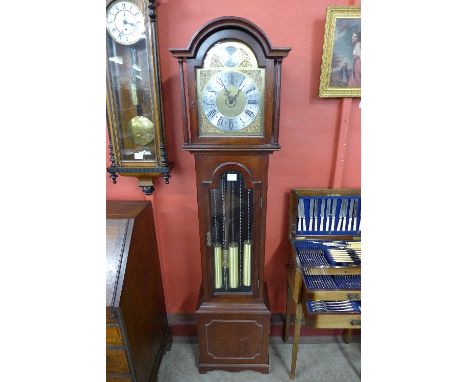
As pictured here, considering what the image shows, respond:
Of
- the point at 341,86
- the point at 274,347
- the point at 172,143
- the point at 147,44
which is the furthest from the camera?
the point at 274,347

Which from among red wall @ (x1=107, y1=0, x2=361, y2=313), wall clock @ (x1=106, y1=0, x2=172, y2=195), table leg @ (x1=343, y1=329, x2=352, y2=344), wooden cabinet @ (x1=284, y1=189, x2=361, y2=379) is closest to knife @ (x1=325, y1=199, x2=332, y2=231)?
wooden cabinet @ (x1=284, y1=189, x2=361, y2=379)

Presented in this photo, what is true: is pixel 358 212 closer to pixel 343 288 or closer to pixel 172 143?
pixel 343 288

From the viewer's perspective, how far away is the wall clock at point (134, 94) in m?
1.28

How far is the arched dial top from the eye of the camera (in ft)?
3.77

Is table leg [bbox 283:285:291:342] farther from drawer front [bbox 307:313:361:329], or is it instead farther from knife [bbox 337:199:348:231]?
knife [bbox 337:199:348:231]

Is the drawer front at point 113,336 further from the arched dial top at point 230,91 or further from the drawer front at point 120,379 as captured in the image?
the arched dial top at point 230,91

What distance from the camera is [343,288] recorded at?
1.37 metres

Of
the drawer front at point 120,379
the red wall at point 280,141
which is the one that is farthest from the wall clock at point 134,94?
the drawer front at point 120,379

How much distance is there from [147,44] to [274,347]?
6.79 feet

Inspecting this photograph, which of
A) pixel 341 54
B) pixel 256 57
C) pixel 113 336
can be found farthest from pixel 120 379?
pixel 341 54

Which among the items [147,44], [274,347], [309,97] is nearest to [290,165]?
[309,97]

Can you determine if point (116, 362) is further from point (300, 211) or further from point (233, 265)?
point (300, 211)

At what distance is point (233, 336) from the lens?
5.33 feet

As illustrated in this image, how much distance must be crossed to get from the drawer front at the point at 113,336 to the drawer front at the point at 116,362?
1.7 inches
